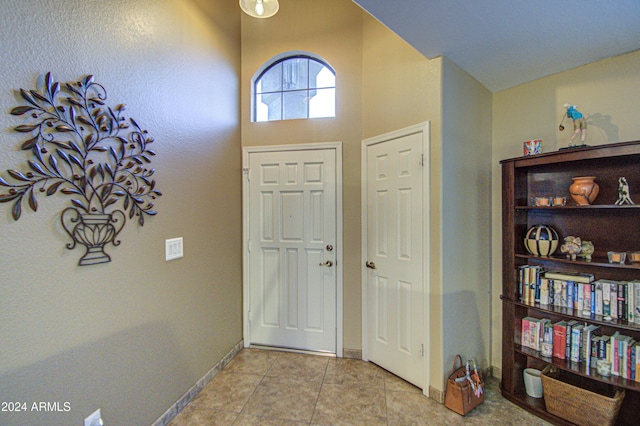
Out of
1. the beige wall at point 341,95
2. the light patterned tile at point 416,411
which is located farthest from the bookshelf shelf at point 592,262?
the beige wall at point 341,95

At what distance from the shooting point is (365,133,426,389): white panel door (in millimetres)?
2137

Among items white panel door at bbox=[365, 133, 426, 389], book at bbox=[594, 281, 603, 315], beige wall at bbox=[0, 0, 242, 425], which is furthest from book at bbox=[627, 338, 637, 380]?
beige wall at bbox=[0, 0, 242, 425]

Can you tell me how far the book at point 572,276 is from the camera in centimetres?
179

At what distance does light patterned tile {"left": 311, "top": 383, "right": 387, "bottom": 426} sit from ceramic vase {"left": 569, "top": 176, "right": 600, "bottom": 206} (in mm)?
1955

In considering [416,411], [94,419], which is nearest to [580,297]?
[416,411]

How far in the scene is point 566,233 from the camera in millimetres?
1975

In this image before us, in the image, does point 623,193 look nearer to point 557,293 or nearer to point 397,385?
point 557,293

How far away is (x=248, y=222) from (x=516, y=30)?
2575 millimetres

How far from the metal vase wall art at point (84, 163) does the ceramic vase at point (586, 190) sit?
2.78 m

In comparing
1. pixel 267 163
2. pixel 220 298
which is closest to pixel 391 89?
pixel 267 163

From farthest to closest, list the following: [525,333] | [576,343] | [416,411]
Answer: [525,333], [416,411], [576,343]

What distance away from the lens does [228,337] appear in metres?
2.58

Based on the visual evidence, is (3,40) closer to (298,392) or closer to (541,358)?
(298,392)

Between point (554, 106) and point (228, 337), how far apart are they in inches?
133
